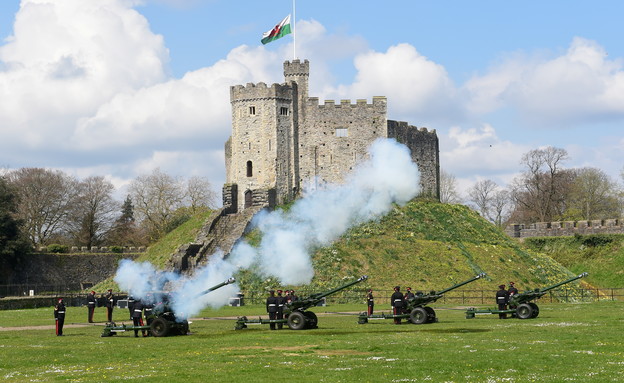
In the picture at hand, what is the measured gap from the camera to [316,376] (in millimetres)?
24203

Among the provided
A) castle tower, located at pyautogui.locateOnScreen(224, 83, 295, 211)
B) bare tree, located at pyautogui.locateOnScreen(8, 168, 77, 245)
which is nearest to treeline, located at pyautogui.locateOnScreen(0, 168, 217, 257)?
bare tree, located at pyautogui.locateOnScreen(8, 168, 77, 245)

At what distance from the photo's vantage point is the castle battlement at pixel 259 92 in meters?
77.6

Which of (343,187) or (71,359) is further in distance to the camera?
(343,187)

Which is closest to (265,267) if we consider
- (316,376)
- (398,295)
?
(398,295)

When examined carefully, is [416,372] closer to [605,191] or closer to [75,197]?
[75,197]

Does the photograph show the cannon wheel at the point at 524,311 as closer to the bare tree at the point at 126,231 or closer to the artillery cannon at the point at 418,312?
the artillery cannon at the point at 418,312

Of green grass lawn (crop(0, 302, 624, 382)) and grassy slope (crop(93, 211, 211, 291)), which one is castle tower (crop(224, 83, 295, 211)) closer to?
grassy slope (crop(93, 211, 211, 291))

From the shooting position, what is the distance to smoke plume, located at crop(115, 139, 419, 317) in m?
64.1

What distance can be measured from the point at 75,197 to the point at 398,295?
89446 mm

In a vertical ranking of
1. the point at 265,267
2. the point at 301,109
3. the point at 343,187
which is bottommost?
the point at 265,267

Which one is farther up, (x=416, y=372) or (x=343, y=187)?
(x=343, y=187)

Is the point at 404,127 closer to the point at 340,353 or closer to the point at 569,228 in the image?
the point at 569,228

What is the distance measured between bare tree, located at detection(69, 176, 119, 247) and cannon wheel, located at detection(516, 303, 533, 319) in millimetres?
84819

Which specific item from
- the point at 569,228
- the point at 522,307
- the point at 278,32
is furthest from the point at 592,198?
the point at 522,307
